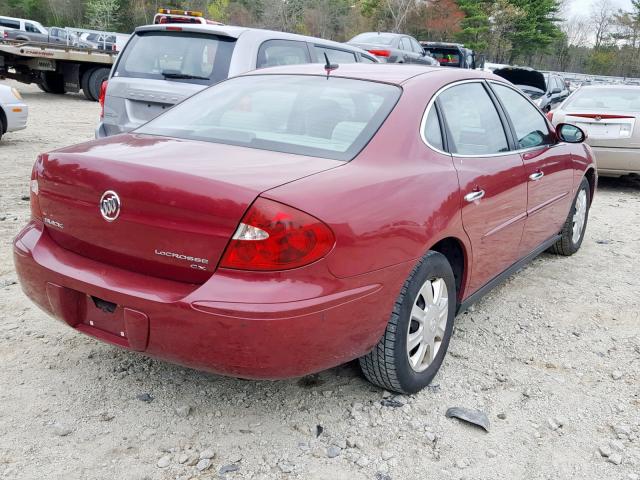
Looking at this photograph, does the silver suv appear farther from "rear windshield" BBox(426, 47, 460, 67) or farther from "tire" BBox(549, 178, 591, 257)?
"rear windshield" BBox(426, 47, 460, 67)

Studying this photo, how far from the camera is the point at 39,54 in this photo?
1491 centimetres

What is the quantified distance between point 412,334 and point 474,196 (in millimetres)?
775

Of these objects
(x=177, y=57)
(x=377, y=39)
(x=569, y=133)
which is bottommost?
(x=569, y=133)

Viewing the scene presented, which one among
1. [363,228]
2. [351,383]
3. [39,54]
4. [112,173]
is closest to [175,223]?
[112,173]

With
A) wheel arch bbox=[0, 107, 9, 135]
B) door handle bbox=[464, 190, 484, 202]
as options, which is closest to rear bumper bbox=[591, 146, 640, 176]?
door handle bbox=[464, 190, 484, 202]

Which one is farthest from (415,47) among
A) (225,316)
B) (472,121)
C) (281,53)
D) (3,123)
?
(225,316)

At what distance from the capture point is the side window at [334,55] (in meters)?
6.72

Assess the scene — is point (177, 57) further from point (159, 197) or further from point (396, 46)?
point (396, 46)

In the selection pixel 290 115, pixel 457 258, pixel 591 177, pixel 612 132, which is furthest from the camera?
pixel 612 132

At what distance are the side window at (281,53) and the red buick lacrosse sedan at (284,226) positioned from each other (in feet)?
8.12

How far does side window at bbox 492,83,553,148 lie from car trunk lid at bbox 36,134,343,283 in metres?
1.80

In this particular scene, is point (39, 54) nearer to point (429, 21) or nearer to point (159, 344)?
point (159, 344)

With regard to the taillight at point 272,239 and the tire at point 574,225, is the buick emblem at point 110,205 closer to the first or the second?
the taillight at point 272,239

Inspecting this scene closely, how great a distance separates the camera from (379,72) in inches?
133
